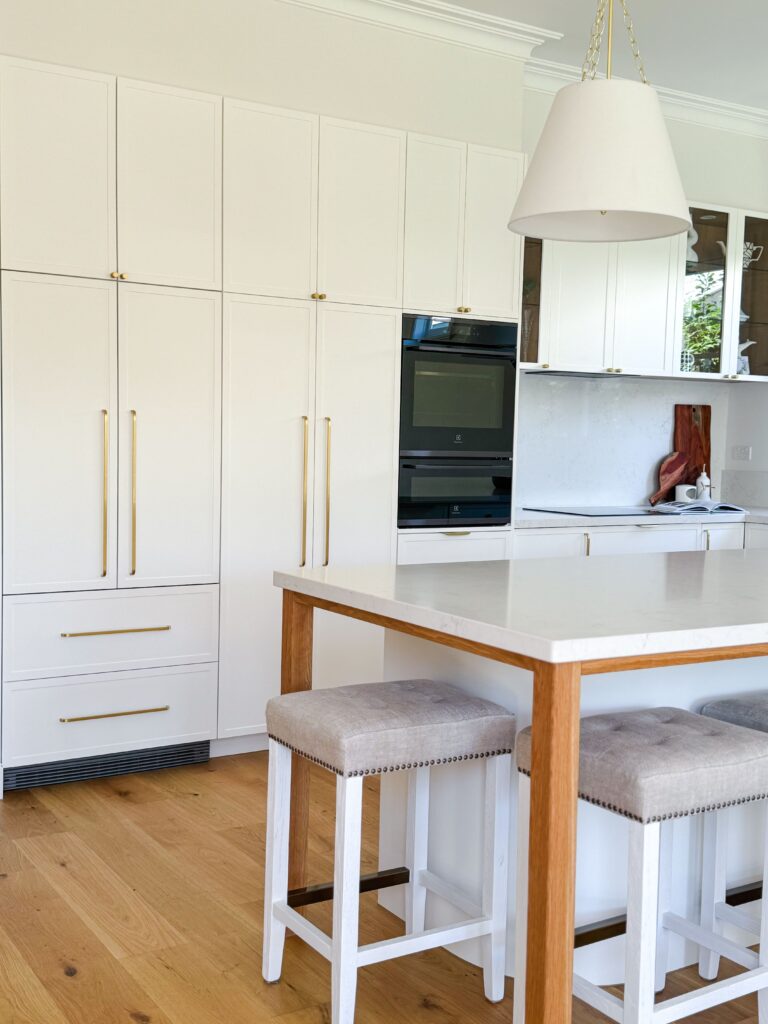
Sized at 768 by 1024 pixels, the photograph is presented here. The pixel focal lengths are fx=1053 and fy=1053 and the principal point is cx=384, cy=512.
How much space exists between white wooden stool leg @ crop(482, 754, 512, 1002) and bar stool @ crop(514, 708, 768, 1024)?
0.25m

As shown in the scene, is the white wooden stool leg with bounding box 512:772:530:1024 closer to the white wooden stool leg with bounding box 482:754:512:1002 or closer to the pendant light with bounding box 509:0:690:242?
the white wooden stool leg with bounding box 482:754:512:1002

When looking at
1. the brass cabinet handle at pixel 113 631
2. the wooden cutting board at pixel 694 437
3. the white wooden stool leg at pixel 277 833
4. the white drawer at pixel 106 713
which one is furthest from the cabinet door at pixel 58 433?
the wooden cutting board at pixel 694 437

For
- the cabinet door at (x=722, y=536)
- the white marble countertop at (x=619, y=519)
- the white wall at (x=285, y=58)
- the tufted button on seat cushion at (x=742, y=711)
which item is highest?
the white wall at (x=285, y=58)

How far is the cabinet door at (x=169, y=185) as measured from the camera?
3.51 metres

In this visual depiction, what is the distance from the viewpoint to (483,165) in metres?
4.25

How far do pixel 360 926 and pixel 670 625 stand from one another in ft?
3.93

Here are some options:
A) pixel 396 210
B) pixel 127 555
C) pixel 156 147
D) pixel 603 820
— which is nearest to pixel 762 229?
pixel 396 210

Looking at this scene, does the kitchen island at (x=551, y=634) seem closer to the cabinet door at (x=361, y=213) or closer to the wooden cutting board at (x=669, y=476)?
the cabinet door at (x=361, y=213)

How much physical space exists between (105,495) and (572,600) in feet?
6.46

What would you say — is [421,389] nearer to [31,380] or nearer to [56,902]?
[31,380]

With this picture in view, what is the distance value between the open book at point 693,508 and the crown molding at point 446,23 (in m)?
2.15

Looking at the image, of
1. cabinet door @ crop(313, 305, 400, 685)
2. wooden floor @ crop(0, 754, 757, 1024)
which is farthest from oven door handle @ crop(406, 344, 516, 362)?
wooden floor @ crop(0, 754, 757, 1024)

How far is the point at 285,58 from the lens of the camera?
3844 millimetres

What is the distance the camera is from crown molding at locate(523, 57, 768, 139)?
4797 mm
